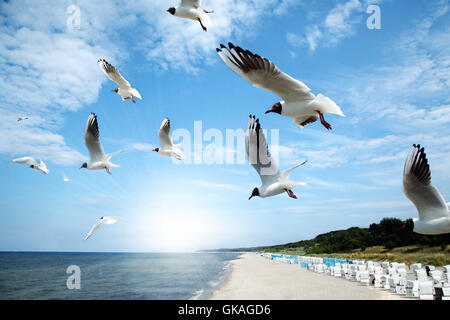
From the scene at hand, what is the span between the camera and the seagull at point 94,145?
1080 centimetres

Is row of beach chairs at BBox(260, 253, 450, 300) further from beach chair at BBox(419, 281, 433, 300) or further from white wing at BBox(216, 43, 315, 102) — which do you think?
white wing at BBox(216, 43, 315, 102)

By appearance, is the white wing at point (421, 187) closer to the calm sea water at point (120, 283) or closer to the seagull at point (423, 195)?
the seagull at point (423, 195)

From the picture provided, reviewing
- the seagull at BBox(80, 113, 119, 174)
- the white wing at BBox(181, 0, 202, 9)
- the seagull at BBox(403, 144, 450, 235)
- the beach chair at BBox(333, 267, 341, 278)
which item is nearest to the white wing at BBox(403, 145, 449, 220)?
the seagull at BBox(403, 144, 450, 235)

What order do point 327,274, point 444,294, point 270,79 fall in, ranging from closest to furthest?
point 270,79, point 444,294, point 327,274

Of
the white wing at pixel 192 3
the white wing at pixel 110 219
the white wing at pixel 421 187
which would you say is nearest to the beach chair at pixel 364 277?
Result: the white wing at pixel 421 187

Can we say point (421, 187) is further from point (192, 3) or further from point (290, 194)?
point (192, 3)

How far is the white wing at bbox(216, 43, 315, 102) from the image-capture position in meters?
5.17

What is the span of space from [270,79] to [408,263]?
25027 millimetres

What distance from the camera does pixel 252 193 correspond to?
6.18 meters

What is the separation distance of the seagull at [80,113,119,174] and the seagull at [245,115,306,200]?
6.20 meters
